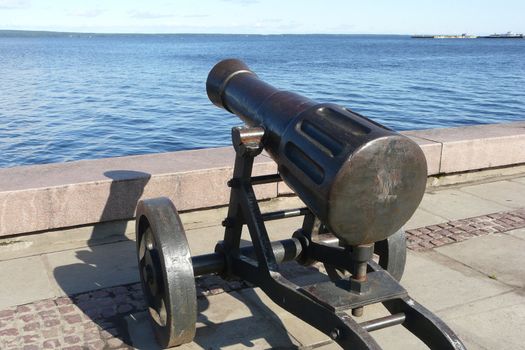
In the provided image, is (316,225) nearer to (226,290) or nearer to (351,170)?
(226,290)

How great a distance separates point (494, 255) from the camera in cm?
501

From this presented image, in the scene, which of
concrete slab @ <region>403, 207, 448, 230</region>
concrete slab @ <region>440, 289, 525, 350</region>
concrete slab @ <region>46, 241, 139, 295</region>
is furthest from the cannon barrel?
concrete slab @ <region>403, 207, 448, 230</region>

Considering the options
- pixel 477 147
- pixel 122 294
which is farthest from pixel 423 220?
pixel 122 294

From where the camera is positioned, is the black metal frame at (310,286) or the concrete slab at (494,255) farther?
the concrete slab at (494,255)

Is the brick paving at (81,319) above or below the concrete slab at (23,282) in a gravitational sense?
above

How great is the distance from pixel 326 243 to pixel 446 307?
0.86 metres

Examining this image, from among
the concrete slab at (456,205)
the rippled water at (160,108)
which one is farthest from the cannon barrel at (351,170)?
the rippled water at (160,108)

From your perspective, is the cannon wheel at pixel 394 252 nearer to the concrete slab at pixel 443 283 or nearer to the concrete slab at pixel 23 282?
the concrete slab at pixel 443 283

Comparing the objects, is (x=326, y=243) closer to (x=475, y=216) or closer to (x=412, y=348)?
(x=412, y=348)

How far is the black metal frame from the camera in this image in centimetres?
287

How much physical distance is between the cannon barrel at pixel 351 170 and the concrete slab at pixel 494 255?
2097mm

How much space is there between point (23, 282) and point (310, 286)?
224 cm

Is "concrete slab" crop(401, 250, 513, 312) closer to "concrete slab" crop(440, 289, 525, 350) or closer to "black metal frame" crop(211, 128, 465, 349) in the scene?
"concrete slab" crop(440, 289, 525, 350)

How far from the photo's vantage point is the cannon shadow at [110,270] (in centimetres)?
391
